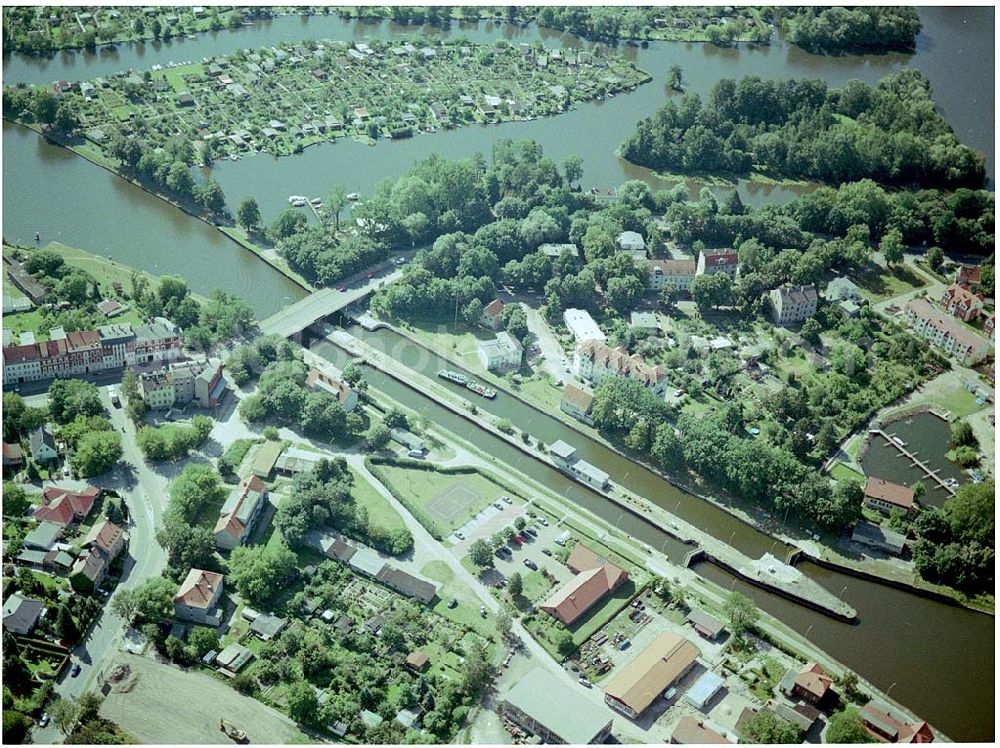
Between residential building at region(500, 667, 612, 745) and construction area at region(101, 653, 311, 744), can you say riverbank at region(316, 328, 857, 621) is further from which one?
construction area at region(101, 653, 311, 744)

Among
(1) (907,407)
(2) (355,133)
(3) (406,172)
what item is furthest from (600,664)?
(2) (355,133)

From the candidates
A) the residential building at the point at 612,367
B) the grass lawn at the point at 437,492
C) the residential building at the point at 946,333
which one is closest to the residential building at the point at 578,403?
the residential building at the point at 612,367

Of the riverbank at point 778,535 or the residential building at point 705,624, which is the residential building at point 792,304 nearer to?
the riverbank at point 778,535

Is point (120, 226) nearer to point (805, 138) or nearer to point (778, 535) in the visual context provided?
point (778, 535)

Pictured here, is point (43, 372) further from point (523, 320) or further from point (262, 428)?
point (523, 320)

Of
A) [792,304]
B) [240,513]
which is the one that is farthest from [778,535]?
[240,513]

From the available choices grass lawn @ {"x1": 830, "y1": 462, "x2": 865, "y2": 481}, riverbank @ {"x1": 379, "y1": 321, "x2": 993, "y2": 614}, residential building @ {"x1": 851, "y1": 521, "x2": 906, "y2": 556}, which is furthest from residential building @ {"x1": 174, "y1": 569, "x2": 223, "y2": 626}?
grass lawn @ {"x1": 830, "y1": 462, "x2": 865, "y2": 481}
